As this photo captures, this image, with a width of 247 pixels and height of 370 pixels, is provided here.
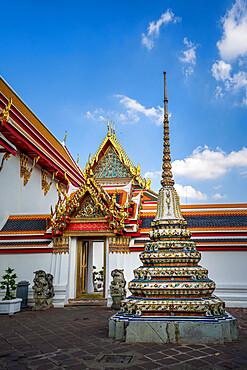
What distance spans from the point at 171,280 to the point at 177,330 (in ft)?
2.49

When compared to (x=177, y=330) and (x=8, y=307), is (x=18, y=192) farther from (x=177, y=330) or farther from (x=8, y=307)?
(x=177, y=330)

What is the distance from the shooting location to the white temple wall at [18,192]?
500 inches

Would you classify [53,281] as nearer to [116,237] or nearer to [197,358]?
[116,237]

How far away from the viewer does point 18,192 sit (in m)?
13.9

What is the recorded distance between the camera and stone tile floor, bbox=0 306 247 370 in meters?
3.41

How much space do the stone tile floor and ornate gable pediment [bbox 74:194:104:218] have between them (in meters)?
4.33

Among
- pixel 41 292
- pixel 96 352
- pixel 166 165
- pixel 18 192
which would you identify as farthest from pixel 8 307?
pixel 18 192

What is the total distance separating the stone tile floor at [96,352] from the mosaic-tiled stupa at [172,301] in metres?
0.18

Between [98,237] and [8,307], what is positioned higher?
[98,237]

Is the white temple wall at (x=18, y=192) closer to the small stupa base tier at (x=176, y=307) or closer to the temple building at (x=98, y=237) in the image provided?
the temple building at (x=98, y=237)

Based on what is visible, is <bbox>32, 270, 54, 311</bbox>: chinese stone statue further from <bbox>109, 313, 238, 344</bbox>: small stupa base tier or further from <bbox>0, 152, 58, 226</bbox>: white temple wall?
<bbox>109, 313, 238, 344</bbox>: small stupa base tier

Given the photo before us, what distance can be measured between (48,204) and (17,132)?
576 centimetres

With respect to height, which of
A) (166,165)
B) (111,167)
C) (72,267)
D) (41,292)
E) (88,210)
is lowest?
(41,292)

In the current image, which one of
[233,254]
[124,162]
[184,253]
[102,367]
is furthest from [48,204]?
[102,367]
